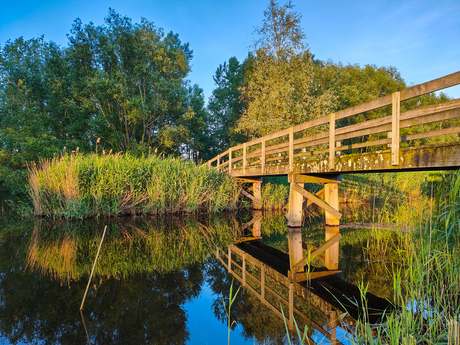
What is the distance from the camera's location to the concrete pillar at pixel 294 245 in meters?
5.11

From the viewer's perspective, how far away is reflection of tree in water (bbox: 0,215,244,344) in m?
2.61

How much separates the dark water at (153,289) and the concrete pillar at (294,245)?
0.17 m

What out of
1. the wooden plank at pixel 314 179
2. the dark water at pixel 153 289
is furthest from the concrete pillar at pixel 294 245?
the wooden plank at pixel 314 179

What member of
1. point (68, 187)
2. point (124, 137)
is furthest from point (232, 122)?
point (68, 187)

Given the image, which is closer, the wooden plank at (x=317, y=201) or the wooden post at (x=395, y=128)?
the wooden post at (x=395, y=128)

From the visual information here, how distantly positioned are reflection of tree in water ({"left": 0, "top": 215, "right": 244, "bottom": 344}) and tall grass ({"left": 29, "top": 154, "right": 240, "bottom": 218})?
1979 millimetres

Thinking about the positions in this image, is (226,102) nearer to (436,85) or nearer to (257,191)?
(257,191)

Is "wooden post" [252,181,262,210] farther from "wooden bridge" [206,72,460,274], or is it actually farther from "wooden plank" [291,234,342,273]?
"wooden plank" [291,234,342,273]

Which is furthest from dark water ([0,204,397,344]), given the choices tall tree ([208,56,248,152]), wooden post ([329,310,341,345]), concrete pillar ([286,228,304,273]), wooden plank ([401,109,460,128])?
tall tree ([208,56,248,152])

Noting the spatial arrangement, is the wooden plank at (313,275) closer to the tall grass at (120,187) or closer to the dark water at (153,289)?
the dark water at (153,289)

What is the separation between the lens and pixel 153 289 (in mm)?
3646

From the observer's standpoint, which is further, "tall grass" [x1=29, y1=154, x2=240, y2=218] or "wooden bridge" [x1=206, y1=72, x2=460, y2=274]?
"tall grass" [x1=29, y1=154, x2=240, y2=218]

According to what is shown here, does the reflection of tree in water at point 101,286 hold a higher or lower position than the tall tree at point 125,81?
lower

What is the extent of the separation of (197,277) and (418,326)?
2856 mm
